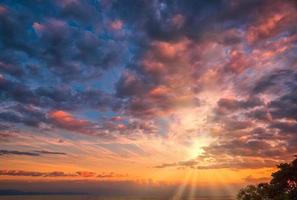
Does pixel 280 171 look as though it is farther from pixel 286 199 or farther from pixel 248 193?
pixel 248 193

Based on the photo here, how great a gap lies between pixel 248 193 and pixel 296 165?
14.0 meters

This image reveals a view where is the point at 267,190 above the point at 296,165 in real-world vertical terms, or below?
below


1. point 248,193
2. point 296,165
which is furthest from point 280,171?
point 248,193

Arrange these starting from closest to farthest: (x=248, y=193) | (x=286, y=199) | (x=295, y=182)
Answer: (x=286, y=199)
(x=295, y=182)
(x=248, y=193)

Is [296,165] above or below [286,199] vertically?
above

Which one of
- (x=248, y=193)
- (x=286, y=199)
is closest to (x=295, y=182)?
(x=286, y=199)

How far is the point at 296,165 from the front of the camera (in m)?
47.1

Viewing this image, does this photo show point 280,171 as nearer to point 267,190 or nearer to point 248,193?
point 267,190

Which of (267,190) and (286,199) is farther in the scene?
(267,190)

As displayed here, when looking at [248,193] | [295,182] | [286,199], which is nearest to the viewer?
[286,199]

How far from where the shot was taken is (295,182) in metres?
46.5

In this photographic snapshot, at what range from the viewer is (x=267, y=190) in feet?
160

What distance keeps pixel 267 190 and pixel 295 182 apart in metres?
4.15

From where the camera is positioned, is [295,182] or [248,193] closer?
[295,182]
